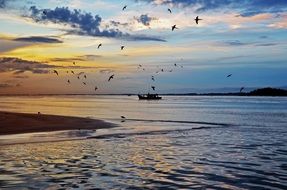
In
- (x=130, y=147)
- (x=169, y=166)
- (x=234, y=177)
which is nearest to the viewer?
(x=234, y=177)

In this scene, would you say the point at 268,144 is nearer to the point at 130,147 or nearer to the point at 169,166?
the point at 130,147

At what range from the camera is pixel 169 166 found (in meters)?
19.4

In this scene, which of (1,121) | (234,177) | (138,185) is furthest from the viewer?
(1,121)

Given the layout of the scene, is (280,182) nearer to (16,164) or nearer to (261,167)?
(261,167)

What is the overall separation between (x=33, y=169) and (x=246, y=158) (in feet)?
35.3

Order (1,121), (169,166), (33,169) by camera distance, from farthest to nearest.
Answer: (1,121) → (169,166) → (33,169)

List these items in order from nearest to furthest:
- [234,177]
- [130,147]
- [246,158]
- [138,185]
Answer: [138,185] < [234,177] < [246,158] < [130,147]

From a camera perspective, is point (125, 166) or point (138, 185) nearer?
Answer: point (138, 185)

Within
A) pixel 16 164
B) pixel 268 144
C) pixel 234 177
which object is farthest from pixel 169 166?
pixel 268 144

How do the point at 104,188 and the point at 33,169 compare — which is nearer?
the point at 104,188

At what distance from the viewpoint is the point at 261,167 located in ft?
63.5

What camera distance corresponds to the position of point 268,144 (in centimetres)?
2861

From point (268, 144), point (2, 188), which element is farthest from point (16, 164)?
point (268, 144)

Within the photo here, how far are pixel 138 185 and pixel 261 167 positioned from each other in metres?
6.75
